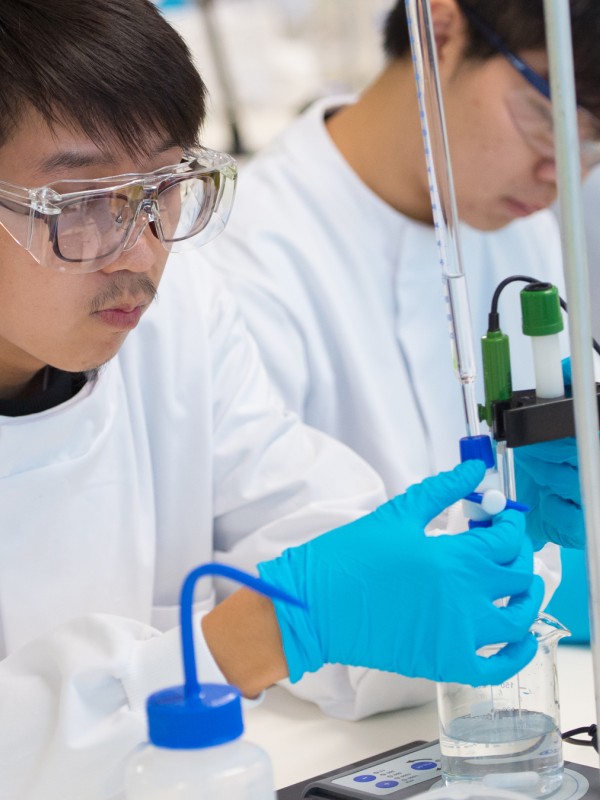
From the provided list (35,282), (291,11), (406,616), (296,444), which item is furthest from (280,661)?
(291,11)

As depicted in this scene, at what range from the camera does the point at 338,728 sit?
4.17 ft

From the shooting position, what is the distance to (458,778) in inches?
38.7

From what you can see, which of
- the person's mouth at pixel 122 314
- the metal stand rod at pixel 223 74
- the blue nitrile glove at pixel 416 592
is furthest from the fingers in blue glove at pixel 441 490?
the metal stand rod at pixel 223 74

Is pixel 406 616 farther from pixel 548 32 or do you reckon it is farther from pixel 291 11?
pixel 291 11

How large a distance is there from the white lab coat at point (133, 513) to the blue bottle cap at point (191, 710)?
0.35 metres

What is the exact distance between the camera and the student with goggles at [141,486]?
98cm

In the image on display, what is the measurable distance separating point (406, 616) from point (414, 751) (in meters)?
0.22

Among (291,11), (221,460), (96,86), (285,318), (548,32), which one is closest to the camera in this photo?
(548,32)

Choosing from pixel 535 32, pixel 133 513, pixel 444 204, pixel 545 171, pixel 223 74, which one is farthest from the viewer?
pixel 223 74

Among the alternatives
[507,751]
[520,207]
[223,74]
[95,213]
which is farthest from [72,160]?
[223,74]

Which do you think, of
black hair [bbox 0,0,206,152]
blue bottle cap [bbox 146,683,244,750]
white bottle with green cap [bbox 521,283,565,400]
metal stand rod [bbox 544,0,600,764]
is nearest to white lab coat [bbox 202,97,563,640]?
black hair [bbox 0,0,206,152]

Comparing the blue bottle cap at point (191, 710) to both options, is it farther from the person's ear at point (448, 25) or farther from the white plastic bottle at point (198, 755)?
the person's ear at point (448, 25)

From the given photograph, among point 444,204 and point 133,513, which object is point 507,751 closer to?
point 444,204

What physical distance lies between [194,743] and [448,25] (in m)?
1.51
